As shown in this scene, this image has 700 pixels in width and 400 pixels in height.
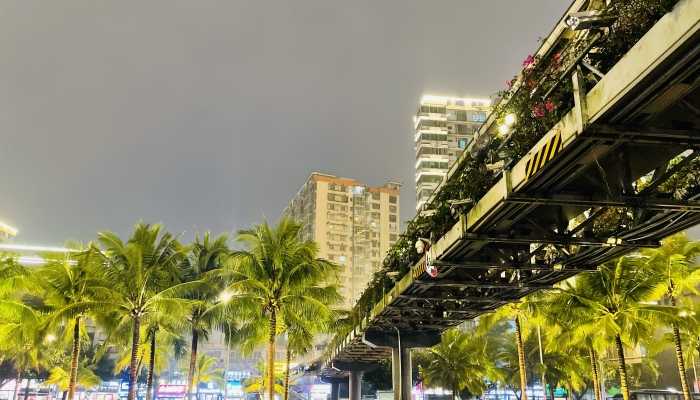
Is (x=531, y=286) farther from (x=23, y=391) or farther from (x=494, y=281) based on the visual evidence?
(x=23, y=391)

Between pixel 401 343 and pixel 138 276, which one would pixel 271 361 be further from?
pixel 401 343

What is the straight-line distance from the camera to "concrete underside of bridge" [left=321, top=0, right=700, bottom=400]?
27.6 ft

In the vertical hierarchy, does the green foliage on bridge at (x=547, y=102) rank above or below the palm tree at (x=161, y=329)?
above

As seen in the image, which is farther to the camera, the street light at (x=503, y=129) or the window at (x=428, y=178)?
the window at (x=428, y=178)

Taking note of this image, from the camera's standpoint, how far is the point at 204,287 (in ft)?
114

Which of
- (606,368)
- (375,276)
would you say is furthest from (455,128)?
(375,276)

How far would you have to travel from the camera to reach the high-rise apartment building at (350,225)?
148 meters

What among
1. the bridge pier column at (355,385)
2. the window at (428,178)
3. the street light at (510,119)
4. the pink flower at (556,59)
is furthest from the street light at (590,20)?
the window at (428,178)

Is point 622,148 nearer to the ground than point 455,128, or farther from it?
nearer to the ground

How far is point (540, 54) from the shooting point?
38.5ft

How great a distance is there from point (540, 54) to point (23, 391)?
8391cm

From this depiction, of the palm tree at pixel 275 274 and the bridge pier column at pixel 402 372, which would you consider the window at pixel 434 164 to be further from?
the palm tree at pixel 275 274

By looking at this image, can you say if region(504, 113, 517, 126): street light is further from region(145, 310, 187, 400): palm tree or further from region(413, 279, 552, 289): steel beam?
region(145, 310, 187, 400): palm tree

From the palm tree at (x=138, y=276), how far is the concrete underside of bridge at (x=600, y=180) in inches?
491
